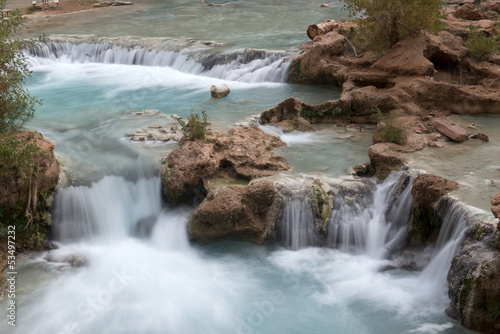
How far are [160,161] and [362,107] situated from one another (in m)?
5.12

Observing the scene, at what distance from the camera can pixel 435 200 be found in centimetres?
819

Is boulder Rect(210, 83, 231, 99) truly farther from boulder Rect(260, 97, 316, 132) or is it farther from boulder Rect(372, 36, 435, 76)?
boulder Rect(372, 36, 435, 76)

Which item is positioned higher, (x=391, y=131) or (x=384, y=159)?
(x=391, y=131)

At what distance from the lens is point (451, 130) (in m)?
10.6

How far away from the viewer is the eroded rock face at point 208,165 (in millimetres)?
9617

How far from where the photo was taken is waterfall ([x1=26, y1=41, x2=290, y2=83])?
16531mm

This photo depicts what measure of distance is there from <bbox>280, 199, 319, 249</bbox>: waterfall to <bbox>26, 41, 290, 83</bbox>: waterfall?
7686 mm

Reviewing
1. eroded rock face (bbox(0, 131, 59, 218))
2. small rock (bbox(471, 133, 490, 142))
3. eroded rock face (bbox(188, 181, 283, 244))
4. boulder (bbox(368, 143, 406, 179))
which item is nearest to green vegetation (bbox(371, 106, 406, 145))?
boulder (bbox(368, 143, 406, 179))

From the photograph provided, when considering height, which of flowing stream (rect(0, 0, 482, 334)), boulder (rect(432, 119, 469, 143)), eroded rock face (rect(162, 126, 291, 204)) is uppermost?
boulder (rect(432, 119, 469, 143))

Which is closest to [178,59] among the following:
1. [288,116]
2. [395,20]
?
[288,116]

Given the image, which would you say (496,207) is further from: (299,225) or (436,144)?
(436,144)

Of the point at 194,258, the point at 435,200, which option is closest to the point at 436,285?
the point at 435,200

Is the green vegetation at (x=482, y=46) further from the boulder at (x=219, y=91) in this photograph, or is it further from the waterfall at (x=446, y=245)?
the waterfall at (x=446, y=245)

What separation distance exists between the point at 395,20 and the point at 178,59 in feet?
27.4
